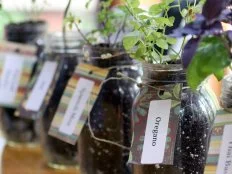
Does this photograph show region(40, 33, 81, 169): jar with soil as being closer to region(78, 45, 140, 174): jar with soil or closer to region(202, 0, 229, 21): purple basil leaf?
region(78, 45, 140, 174): jar with soil

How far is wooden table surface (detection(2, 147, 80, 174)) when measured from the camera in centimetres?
96

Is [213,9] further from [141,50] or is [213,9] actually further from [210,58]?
[141,50]

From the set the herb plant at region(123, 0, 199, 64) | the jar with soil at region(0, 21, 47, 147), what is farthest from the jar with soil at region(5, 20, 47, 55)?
the herb plant at region(123, 0, 199, 64)

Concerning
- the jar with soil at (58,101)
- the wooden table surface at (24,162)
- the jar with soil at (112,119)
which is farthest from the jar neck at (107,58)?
the wooden table surface at (24,162)

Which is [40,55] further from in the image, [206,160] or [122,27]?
[206,160]

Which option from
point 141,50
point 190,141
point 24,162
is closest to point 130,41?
point 141,50

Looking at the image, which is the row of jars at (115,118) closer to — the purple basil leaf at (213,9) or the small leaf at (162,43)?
the small leaf at (162,43)

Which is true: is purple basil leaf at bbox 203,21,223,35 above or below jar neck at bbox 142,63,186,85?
above

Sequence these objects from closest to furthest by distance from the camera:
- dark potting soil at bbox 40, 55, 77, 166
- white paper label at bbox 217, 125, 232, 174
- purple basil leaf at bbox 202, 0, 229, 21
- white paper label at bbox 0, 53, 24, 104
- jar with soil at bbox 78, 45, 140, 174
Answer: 1. purple basil leaf at bbox 202, 0, 229, 21
2. white paper label at bbox 217, 125, 232, 174
3. jar with soil at bbox 78, 45, 140, 174
4. dark potting soil at bbox 40, 55, 77, 166
5. white paper label at bbox 0, 53, 24, 104

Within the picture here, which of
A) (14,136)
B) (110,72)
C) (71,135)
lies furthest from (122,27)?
(14,136)

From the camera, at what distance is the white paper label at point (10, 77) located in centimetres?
106

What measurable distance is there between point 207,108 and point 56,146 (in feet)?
1.29

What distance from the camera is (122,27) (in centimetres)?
83

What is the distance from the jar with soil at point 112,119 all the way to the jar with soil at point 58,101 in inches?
5.9
